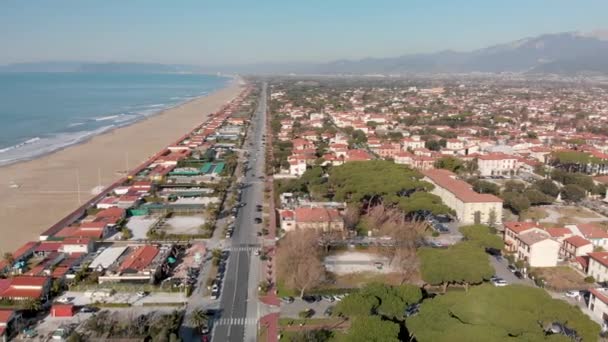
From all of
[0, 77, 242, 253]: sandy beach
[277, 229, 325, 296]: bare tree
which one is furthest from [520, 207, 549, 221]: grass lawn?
[0, 77, 242, 253]: sandy beach

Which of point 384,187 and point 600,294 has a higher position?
point 384,187

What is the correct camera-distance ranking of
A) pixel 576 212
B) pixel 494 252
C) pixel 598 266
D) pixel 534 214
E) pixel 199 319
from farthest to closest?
pixel 576 212 → pixel 534 214 → pixel 494 252 → pixel 598 266 → pixel 199 319

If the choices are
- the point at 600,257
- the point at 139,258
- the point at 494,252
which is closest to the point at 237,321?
the point at 139,258

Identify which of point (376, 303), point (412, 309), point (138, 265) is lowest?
point (412, 309)

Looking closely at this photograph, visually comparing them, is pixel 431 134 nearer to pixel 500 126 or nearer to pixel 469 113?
pixel 500 126

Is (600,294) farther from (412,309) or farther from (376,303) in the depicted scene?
(376,303)

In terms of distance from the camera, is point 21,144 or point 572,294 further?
point 21,144

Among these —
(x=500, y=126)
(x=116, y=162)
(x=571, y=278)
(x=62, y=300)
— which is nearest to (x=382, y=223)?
(x=571, y=278)

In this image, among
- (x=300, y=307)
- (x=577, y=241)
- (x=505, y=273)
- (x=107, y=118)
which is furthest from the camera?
(x=107, y=118)
